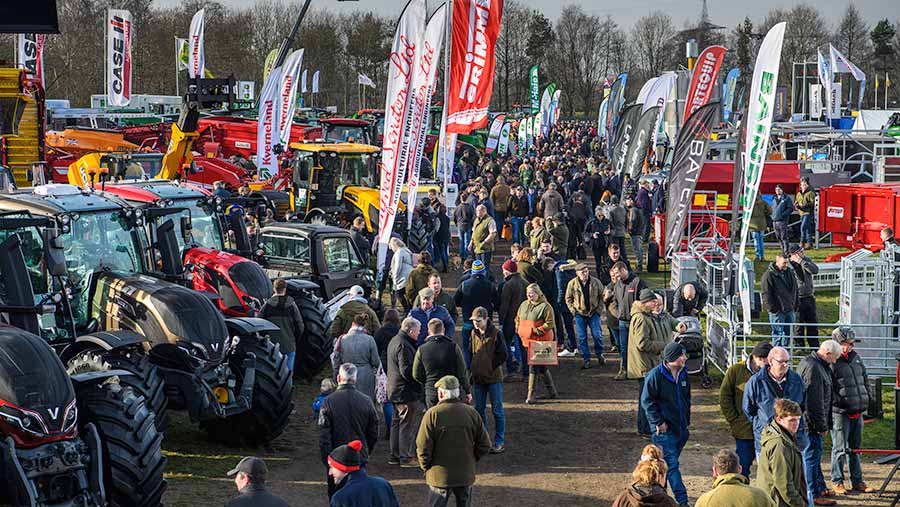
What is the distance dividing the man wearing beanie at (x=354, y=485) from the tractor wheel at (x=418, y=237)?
1535cm

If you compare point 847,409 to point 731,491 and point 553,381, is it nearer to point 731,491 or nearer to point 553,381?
point 731,491

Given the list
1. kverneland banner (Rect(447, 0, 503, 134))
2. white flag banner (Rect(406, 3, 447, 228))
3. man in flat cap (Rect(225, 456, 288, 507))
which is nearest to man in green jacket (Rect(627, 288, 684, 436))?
white flag banner (Rect(406, 3, 447, 228))

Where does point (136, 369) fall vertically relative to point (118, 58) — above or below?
below

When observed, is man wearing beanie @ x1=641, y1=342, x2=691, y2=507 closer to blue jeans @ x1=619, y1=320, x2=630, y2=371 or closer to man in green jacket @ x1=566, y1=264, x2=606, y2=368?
blue jeans @ x1=619, y1=320, x2=630, y2=371

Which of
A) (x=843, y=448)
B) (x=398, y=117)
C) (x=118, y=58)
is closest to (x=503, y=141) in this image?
(x=118, y=58)

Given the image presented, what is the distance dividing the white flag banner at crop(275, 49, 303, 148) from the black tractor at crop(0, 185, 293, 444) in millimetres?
16983

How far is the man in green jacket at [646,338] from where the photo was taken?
1234 centimetres

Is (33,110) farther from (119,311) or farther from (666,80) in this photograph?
(666,80)

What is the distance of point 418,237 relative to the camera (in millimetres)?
22312

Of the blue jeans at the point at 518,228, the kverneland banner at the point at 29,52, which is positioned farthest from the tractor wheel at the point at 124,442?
the kverneland banner at the point at 29,52

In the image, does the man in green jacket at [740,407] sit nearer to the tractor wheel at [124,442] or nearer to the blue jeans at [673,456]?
the blue jeans at [673,456]

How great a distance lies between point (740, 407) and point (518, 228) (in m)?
16.4

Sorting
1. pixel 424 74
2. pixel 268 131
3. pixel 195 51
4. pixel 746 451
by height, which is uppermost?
pixel 195 51

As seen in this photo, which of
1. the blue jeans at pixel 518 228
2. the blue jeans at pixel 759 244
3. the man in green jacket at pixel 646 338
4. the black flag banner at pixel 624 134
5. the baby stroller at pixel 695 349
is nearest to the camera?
the man in green jacket at pixel 646 338
